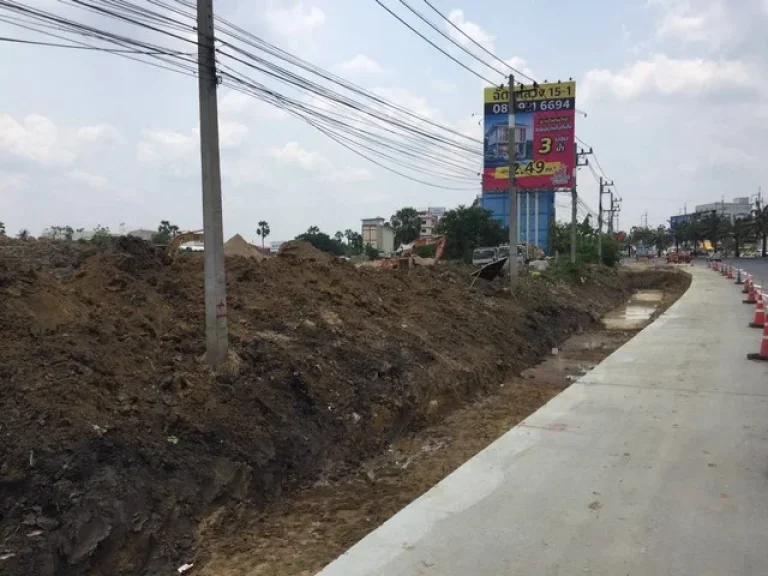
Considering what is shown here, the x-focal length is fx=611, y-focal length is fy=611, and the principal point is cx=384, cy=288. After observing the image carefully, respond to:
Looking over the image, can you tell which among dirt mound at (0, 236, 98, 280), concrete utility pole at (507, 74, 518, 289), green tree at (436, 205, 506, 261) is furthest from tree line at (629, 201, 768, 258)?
dirt mound at (0, 236, 98, 280)

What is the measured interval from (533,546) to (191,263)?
8.00 m

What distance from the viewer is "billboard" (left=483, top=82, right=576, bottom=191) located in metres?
43.3

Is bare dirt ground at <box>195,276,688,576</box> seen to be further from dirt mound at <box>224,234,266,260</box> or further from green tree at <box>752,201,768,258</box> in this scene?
green tree at <box>752,201,768,258</box>

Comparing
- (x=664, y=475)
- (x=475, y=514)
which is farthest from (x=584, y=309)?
(x=475, y=514)

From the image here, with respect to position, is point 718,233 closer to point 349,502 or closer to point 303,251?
point 303,251

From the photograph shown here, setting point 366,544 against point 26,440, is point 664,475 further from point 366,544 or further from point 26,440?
point 26,440

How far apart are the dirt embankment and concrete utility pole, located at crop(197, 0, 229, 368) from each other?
2.16 ft

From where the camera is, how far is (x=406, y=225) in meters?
94.6

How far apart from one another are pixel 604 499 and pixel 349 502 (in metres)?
2.13

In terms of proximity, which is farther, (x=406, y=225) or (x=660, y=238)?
(x=660, y=238)

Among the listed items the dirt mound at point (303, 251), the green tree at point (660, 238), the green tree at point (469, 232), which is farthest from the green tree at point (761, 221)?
the dirt mound at point (303, 251)

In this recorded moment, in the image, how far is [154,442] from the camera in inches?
188

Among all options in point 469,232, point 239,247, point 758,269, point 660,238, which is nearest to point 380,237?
point 469,232

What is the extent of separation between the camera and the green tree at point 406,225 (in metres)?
93.7
